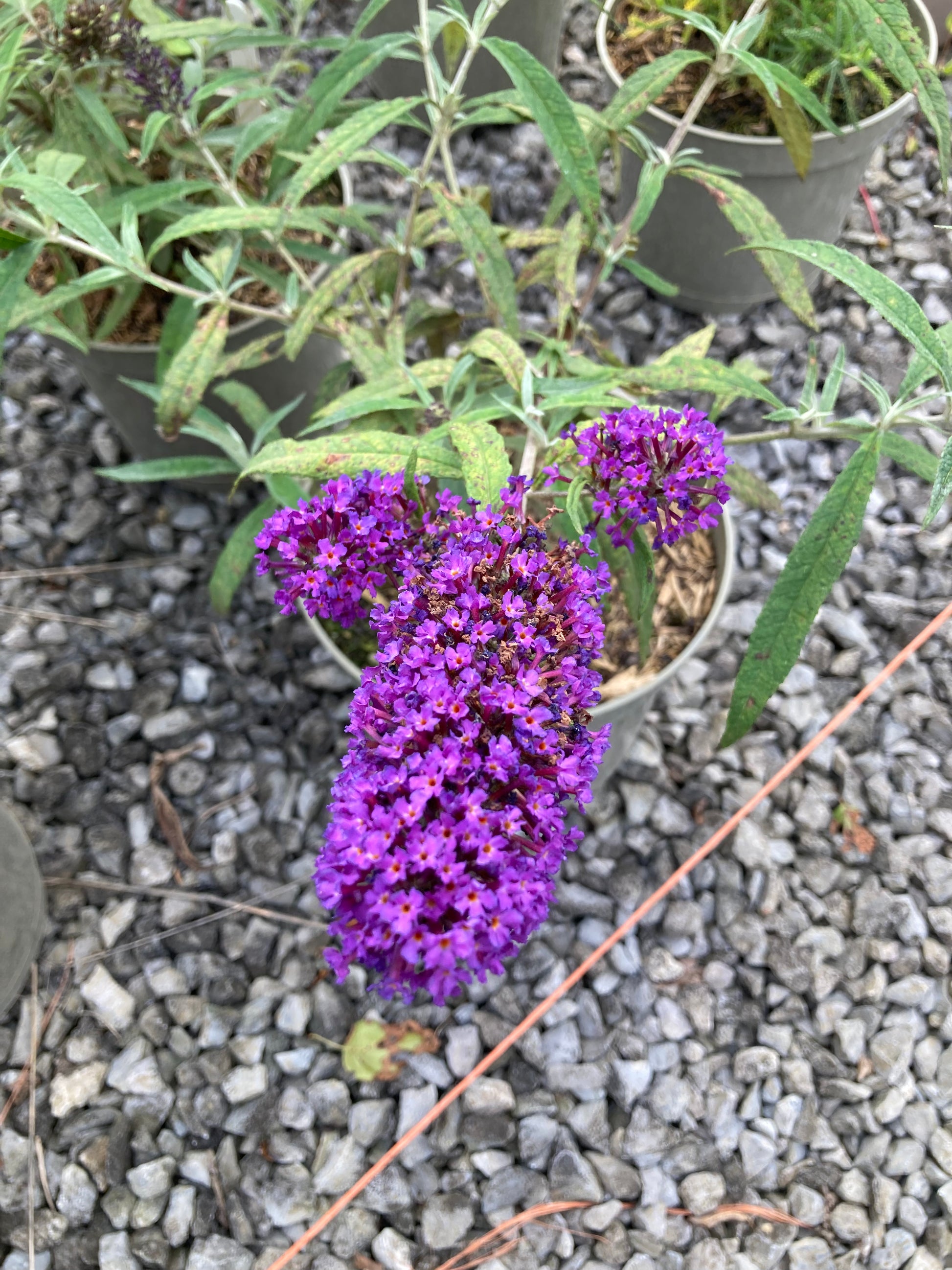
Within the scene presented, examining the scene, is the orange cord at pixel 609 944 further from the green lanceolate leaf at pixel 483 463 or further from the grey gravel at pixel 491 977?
the green lanceolate leaf at pixel 483 463

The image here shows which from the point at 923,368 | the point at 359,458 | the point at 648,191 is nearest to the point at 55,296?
the point at 359,458

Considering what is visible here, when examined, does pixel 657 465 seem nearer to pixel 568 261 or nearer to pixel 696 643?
pixel 696 643

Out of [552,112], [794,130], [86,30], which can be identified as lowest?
[794,130]

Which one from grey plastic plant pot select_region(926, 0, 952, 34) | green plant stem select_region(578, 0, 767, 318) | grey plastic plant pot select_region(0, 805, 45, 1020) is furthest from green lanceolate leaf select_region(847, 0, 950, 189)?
grey plastic plant pot select_region(0, 805, 45, 1020)

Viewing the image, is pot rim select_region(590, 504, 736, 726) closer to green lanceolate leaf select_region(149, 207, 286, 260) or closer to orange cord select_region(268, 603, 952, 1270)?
orange cord select_region(268, 603, 952, 1270)

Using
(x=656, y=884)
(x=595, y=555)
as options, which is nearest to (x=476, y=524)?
(x=595, y=555)

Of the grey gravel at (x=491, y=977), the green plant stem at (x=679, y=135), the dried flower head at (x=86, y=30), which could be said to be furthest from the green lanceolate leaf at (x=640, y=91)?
the grey gravel at (x=491, y=977)
